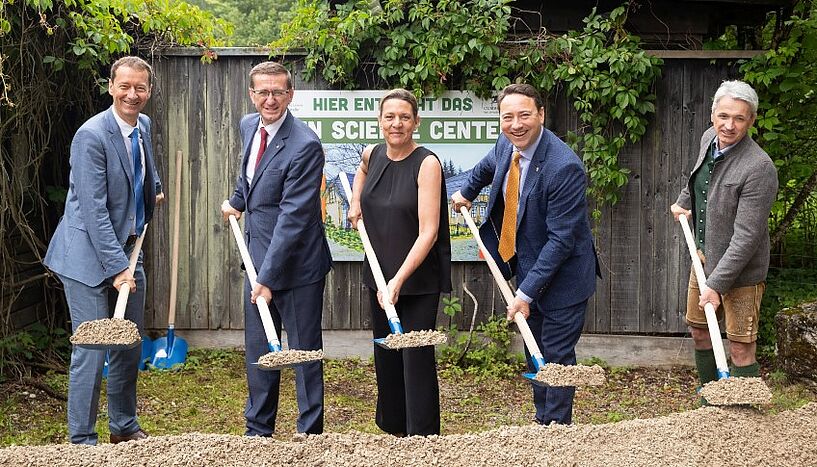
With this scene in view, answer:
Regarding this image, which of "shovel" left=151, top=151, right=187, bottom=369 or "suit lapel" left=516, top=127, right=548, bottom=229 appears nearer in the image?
"suit lapel" left=516, top=127, right=548, bottom=229

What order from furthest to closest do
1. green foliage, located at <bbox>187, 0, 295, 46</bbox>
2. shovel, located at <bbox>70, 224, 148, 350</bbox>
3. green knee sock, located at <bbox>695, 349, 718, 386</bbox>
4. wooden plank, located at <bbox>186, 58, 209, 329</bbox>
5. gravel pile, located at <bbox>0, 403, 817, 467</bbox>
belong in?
green foliage, located at <bbox>187, 0, 295, 46</bbox>
wooden plank, located at <bbox>186, 58, 209, 329</bbox>
green knee sock, located at <bbox>695, 349, 718, 386</bbox>
shovel, located at <bbox>70, 224, 148, 350</bbox>
gravel pile, located at <bbox>0, 403, 817, 467</bbox>

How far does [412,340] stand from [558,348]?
2.31 feet

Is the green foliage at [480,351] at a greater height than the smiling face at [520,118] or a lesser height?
lesser

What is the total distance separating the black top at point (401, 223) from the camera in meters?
3.95

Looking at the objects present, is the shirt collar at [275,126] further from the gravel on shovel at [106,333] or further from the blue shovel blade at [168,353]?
the blue shovel blade at [168,353]

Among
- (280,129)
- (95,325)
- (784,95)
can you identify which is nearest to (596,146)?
(784,95)

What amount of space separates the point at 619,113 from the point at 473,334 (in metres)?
1.77

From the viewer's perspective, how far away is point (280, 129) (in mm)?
3996

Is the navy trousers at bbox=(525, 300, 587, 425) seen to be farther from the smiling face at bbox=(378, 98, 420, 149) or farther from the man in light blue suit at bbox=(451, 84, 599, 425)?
→ the smiling face at bbox=(378, 98, 420, 149)

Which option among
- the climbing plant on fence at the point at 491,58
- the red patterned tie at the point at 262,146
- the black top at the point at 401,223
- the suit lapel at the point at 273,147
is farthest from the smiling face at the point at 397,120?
the climbing plant on fence at the point at 491,58

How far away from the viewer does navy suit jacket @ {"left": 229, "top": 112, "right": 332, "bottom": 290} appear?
12.7ft

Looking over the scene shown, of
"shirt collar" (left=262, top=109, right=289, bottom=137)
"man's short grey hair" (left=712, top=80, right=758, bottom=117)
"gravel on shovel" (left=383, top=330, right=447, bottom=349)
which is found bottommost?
"gravel on shovel" (left=383, top=330, right=447, bottom=349)

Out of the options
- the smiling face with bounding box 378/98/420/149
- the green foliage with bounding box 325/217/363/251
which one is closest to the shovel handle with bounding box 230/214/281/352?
the smiling face with bounding box 378/98/420/149

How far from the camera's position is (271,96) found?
3.92 meters
